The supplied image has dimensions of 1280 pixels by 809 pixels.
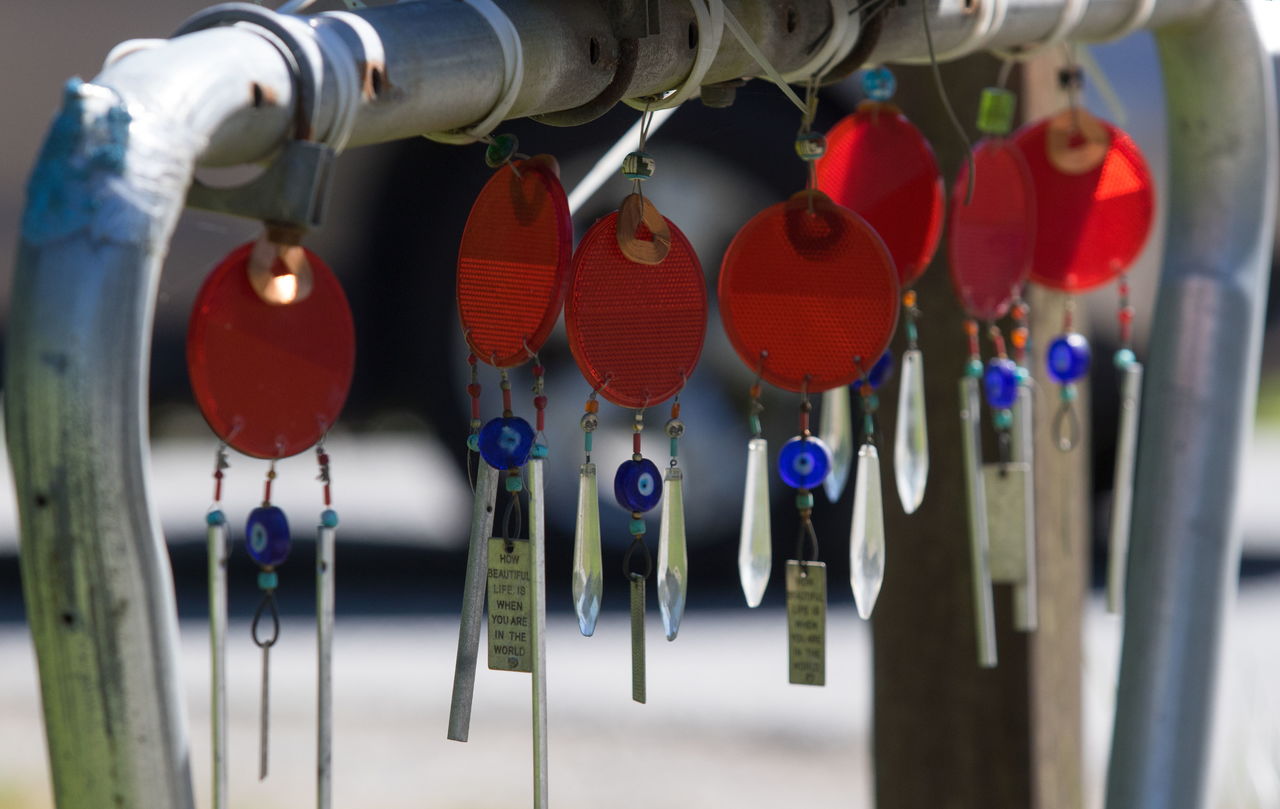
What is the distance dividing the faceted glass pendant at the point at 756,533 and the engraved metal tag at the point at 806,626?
31mm

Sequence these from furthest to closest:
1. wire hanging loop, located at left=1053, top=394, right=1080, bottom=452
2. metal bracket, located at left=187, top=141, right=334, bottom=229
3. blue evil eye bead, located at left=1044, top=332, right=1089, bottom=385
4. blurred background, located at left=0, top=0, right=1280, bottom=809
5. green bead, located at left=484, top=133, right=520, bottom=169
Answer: blurred background, located at left=0, top=0, right=1280, bottom=809
wire hanging loop, located at left=1053, top=394, right=1080, bottom=452
blue evil eye bead, located at left=1044, top=332, right=1089, bottom=385
green bead, located at left=484, top=133, right=520, bottom=169
metal bracket, located at left=187, top=141, right=334, bottom=229

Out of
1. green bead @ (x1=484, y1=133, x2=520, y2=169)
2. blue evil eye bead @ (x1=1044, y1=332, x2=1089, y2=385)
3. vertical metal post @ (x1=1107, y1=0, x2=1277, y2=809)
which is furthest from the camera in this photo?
blue evil eye bead @ (x1=1044, y1=332, x2=1089, y2=385)

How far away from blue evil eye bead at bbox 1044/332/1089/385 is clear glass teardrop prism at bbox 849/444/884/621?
16.4 inches

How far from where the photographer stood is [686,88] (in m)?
0.77

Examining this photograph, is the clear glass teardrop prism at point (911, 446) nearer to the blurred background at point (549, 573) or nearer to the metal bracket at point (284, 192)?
the metal bracket at point (284, 192)

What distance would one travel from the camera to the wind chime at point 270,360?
0.68 m

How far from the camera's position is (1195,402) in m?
1.07

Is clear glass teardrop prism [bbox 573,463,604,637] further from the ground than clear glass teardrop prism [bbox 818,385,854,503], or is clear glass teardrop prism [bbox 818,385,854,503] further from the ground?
clear glass teardrop prism [bbox 818,385,854,503]

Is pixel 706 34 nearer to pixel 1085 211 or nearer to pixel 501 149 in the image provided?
pixel 501 149

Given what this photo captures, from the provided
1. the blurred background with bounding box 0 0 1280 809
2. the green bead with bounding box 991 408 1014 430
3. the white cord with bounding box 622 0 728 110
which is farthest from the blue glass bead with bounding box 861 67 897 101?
the blurred background with bounding box 0 0 1280 809

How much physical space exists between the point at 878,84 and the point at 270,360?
597 millimetres

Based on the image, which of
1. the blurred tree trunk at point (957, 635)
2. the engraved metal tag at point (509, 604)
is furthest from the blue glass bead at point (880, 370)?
the engraved metal tag at point (509, 604)

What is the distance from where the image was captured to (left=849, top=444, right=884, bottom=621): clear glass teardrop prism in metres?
0.91

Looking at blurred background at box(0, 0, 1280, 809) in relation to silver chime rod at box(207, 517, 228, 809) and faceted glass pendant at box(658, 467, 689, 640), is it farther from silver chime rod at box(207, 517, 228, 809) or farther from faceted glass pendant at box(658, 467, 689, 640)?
silver chime rod at box(207, 517, 228, 809)
